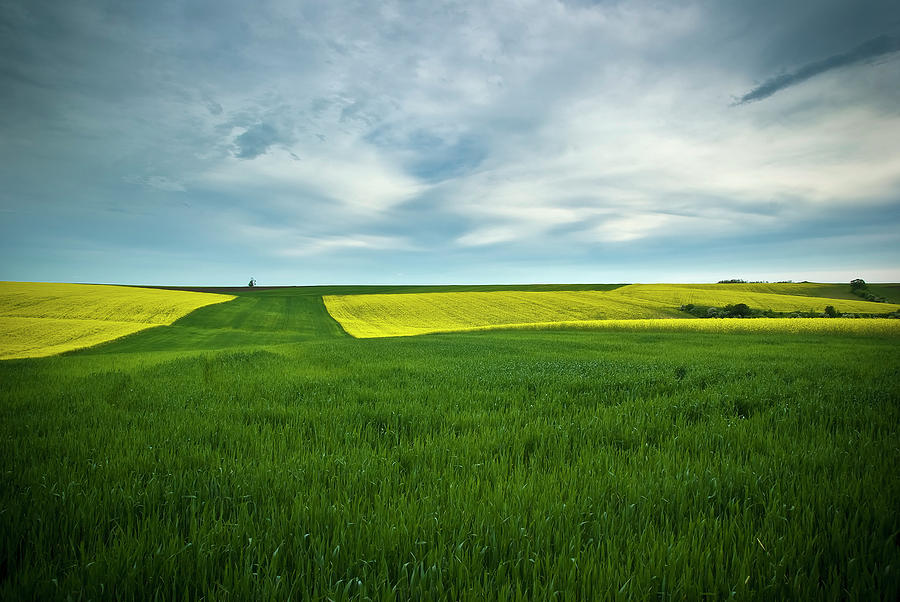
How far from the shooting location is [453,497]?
309 cm

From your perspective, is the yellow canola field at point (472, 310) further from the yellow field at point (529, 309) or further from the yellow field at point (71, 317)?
the yellow field at point (71, 317)

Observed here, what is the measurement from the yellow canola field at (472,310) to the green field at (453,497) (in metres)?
34.0

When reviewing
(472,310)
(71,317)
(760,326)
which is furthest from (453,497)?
(71,317)

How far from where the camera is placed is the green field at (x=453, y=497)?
2.16m

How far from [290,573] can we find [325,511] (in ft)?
1.98

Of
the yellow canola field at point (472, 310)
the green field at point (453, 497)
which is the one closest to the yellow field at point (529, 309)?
the yellow canola field at point (472, 310)

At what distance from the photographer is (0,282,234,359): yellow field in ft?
95.0

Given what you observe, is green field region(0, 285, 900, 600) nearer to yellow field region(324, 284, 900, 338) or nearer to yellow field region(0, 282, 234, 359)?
yellow field region(0, 282, 234, 359)

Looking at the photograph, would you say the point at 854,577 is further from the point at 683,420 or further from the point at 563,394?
the point at 563,394

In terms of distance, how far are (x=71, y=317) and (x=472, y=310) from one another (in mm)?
47590

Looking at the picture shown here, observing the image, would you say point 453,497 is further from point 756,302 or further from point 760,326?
point 756,302

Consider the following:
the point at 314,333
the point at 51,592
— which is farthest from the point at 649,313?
the point at 51,592

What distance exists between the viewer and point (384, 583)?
2092 millimetres

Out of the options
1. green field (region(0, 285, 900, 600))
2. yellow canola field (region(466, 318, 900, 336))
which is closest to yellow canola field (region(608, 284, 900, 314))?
yellow canola field (region(466, 318, 900, 336))
